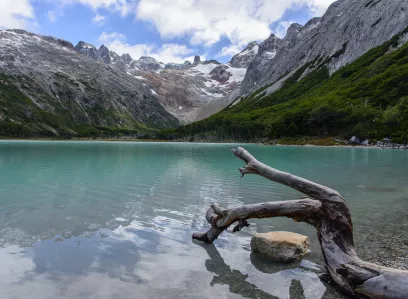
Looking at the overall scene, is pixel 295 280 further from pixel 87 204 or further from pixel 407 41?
pixel 407 41

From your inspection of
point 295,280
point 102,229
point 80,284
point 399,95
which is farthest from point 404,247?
point 399,95

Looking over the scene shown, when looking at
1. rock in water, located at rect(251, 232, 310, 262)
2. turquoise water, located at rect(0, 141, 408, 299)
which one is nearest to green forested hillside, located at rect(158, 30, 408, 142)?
turquoise water, located at rect(0, 141, 408, 299)

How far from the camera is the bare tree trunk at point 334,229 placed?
312 inches

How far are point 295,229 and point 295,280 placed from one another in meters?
6.21

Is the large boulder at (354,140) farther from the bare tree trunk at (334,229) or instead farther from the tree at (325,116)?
the bare tree trunk at (334,229)

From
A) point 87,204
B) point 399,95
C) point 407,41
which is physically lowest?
point 87,204

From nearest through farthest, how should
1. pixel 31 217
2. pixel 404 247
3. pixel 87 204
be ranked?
1. pixel 404 247
2. pixel 31 217
3. pixel 87 204

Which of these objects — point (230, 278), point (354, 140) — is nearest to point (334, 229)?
point (230, 278)

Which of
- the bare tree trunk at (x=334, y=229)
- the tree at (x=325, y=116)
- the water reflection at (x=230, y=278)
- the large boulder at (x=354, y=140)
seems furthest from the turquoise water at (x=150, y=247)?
the tree at (x=325, y=116)

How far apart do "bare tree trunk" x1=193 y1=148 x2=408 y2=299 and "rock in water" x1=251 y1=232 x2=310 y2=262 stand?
1.06 metres

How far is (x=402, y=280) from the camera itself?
7578 millimetres

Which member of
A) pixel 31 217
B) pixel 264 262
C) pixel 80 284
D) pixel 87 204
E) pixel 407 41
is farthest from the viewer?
pixel 407 41

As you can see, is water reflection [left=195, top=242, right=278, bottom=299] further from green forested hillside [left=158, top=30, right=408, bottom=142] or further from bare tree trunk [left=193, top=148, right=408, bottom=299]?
green forested hillside [left=158, top=30, right=408, bottom=142]

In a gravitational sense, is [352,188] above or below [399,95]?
below
